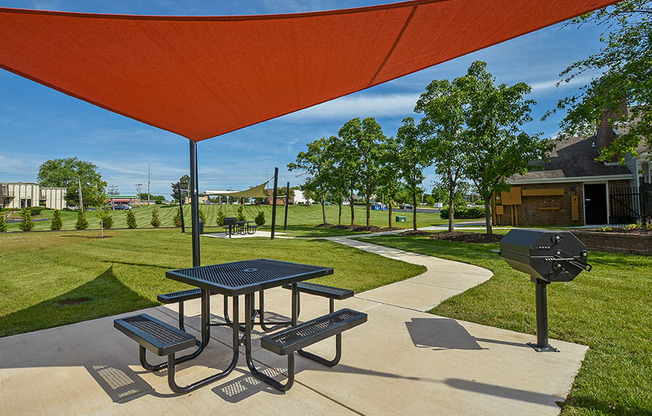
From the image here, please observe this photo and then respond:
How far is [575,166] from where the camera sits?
60.8 feet

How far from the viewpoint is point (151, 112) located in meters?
3.54

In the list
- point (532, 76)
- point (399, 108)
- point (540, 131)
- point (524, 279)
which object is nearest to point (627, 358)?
point (524, 279)

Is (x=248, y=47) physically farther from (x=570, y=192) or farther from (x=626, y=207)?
(x=570, y=192)

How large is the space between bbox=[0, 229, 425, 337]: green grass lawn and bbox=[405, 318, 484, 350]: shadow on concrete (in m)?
1.68

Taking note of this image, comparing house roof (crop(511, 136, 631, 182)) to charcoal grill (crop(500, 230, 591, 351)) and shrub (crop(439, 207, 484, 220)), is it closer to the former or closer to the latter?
shrub (crop(439, 207, 484, 220))

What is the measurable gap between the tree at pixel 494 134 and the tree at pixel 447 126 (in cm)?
28

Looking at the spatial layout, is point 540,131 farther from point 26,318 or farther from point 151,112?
point 26,318

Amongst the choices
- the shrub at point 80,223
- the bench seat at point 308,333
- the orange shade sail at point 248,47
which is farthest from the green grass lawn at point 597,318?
the shrub at point 80,223

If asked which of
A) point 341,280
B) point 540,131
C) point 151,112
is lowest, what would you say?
point 341,280

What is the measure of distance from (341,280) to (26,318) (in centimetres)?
453

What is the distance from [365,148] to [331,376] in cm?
1816

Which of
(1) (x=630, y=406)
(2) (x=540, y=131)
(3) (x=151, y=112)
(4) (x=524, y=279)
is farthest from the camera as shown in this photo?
(2) (x=540, y=131)

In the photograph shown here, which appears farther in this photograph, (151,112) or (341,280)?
(341,280)

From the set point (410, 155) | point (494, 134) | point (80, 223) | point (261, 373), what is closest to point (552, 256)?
point (261, 373)
